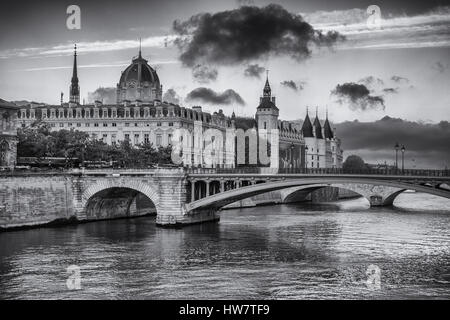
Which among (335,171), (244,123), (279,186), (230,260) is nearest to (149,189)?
(279,186)

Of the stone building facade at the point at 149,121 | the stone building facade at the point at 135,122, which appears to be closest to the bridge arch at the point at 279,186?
the stone building facade at the point at 149,121

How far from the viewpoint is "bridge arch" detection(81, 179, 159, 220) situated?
142 ft

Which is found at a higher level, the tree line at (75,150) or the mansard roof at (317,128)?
the mansard roof at (317,128)

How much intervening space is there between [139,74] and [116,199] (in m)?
39.8

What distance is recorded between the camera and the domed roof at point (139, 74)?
85.2 metres

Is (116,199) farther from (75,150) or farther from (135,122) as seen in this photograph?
(135,122)

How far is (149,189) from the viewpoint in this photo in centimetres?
4297

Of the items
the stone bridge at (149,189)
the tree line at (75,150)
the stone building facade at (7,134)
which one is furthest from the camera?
the tree line at (75,150)

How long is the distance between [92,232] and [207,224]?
7712 mm

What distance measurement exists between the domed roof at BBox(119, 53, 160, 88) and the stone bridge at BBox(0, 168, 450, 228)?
4008cm

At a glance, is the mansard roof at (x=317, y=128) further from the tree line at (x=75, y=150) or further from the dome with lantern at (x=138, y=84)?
the tree line at (x=75, y=150)

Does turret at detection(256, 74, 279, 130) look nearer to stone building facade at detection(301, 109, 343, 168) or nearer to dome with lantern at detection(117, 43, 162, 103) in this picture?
stone building facade at detection(301, 109, 343, 168)

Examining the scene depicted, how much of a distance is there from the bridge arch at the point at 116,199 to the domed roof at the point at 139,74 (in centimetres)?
3619
